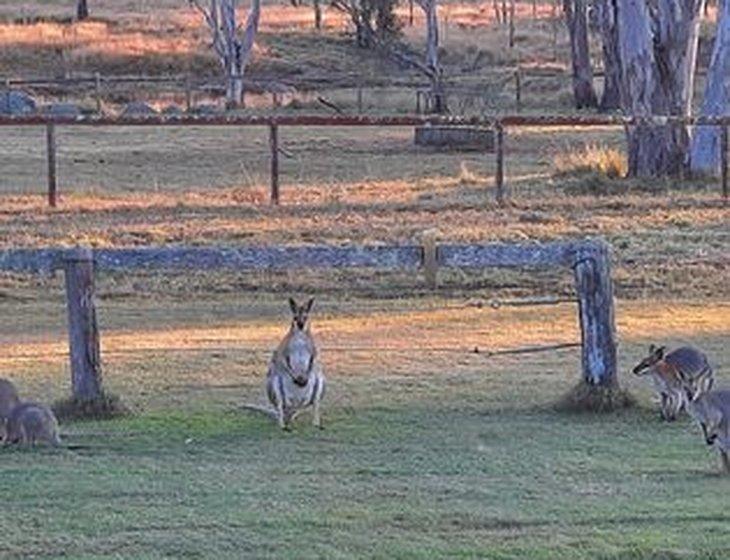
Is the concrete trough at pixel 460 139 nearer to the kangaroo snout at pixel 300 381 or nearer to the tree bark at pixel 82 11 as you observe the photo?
the kangaroo snout at pixel 300 381

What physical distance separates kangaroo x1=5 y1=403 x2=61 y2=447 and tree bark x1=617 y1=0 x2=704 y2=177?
23573 millimetres

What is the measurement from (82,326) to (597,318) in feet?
11.1

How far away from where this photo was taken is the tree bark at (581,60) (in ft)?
204

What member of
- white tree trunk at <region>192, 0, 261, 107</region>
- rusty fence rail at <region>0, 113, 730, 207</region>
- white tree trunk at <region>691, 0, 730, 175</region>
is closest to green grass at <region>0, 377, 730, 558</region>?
rusty fence rail at <region>0, 113, 730, 207</region>

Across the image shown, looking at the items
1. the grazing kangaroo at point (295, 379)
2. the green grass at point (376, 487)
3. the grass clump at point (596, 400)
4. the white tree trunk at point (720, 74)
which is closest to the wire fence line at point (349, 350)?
the grass clump at point (596, 400)

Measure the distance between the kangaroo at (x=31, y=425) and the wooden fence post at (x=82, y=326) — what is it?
3.70 feet

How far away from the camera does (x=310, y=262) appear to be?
1355cm

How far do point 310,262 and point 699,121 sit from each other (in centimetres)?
1702

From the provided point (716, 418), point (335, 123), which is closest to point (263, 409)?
point (716, 418)

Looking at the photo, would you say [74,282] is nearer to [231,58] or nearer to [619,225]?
[619,225]

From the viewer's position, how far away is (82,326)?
1295 cm

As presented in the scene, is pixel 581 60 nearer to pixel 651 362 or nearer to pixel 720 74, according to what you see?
pixel 720 74

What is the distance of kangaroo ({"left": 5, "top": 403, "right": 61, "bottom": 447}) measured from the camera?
1177 centimetres

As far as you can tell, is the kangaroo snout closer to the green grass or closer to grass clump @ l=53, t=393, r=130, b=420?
the green grass
